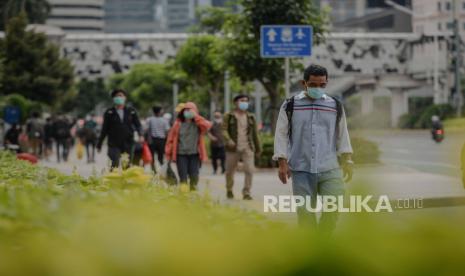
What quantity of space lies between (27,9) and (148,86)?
1330cm

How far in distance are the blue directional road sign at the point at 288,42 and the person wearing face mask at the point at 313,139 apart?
1345cm

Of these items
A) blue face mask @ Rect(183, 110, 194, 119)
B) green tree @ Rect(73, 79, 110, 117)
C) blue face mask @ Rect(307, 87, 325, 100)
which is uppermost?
blue face mask @ Rect(307, 87, 325, 100)

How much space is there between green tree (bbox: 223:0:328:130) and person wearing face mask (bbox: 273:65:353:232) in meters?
20.4

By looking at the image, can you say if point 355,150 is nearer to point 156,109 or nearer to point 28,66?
point 156,109

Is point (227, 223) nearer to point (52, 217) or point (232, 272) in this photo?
point (52, 217)

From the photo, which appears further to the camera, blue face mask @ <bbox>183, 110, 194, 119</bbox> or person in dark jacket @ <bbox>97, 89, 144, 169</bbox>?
person in dark jacket @ <bbox>97, 89, 144, 169</bbox>

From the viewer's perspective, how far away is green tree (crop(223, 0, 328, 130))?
29.8 m

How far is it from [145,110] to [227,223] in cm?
10300

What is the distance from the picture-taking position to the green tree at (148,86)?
10275cm

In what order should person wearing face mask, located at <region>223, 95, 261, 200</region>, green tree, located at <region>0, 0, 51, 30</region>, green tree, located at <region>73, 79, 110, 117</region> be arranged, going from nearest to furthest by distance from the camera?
person wearing face mask, located at <region>223, 95, 261, 200</region>
green tree, located at <region>0, 0, 51, 30</region>
green tree, located at <region>73, 79, 110, 117</region>

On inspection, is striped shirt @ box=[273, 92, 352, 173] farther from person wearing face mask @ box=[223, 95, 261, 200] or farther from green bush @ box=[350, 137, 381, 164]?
green bush @ box=[350, 137, 381, 164]

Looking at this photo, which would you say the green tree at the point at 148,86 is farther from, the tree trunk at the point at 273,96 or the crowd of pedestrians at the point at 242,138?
the tree trunk at the point at 273,96

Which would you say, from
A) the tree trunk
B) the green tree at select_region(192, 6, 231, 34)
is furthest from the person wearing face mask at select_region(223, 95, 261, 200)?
the green tree at select_region(192, 6, 231, 34)

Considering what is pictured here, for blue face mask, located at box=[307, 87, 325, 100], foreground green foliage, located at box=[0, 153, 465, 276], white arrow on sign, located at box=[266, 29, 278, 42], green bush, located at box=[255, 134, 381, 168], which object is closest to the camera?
foreground green foliage, located at box=[0, 153, 465, 276]
